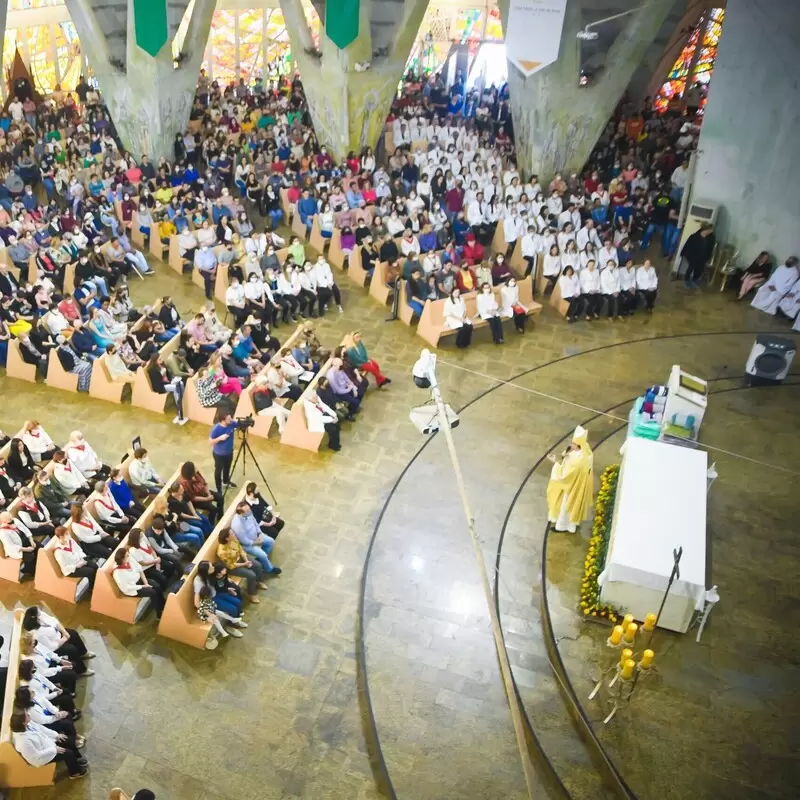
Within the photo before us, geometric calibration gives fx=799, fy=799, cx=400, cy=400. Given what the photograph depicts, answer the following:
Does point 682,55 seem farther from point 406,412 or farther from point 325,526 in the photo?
point 325,526

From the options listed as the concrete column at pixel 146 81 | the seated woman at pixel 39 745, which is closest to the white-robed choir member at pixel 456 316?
the seated woman at pixel 39 745

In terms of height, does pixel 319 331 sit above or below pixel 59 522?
above

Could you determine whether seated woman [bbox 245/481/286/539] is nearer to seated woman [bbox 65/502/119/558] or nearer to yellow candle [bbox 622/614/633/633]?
seated woman [bbox 65/502/119/558]

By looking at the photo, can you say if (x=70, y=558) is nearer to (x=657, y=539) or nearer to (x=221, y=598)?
(x=221, y=598)

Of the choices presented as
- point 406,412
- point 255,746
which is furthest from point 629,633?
point 406,412

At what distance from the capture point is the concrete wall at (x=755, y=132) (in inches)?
507

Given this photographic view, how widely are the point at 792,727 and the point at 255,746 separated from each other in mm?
4397

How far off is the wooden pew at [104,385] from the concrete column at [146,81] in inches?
327

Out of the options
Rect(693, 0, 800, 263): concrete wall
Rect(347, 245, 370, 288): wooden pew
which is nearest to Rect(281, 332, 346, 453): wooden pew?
Rect(347, 245, 370, 288): wooden pew

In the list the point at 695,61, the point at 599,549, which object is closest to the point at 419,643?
the point at 599,549

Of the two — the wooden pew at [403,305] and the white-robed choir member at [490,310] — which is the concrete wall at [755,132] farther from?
the wooden pew at [403,305]

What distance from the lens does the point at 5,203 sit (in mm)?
14367

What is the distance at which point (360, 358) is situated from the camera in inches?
433

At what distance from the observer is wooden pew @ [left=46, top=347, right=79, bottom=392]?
10859mm
